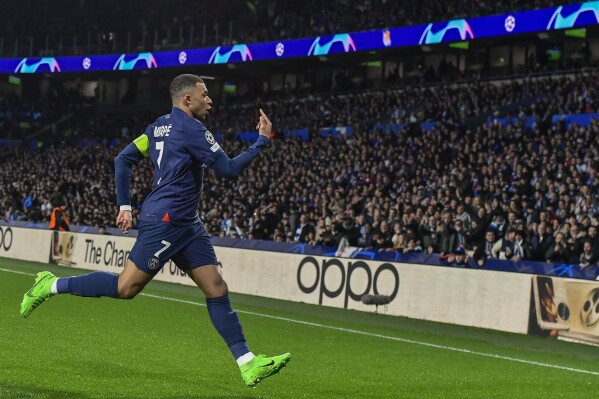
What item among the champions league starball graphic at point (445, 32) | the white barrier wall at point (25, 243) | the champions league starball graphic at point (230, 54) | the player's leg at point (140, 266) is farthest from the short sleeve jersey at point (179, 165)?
the champions league starball graphic at point (230, 54)

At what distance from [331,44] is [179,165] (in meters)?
33.2

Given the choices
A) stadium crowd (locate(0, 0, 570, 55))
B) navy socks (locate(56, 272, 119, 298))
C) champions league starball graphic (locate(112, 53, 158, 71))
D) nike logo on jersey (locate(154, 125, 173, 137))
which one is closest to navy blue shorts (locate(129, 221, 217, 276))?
navy socks (locate(56, 272, 119, 298))

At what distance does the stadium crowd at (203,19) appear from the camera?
3734cm

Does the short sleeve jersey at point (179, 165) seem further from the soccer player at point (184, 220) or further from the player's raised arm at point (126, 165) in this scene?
the player's raised arm at point (126, 165)

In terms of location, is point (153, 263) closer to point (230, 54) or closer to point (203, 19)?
point (230, 54)

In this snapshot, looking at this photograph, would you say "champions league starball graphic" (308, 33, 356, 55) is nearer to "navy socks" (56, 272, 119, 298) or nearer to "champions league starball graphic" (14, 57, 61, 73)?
"champions league starball graphic" (14, 57, 61, 73)

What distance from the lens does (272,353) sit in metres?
10.8

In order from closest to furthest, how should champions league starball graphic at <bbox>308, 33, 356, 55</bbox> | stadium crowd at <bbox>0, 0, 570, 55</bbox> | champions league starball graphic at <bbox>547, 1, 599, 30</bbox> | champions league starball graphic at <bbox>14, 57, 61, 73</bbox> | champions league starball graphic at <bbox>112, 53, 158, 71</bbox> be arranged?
champions league starball graphic at <bbox>547, 1, 599, 30</bbox>
stadium crowd at <bbox>0, 0, 570, 55</bbox>
champions league starball graphic at <bbox>308, 33, 356, 55</bbox>
champions league starball graphic at <bbox>112, 53, 158, 71</bbox>
champions league starball graphic at <bbox>14, 57, 61, 73</bbox>

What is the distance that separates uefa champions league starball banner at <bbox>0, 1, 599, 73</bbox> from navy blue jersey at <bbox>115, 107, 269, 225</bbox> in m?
24.6

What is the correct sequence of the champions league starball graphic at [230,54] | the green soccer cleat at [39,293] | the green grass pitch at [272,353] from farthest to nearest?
the champions league starball graphic at [230,54] → the green grass pitch at [272,353] → the green soccer cleat at [39,293]

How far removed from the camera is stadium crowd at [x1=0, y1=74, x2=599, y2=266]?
63.7ft

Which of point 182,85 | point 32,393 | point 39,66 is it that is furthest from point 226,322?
point 39,66

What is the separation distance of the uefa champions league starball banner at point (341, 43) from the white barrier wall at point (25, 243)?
16.1 metres

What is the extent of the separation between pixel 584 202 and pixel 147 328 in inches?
425
